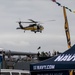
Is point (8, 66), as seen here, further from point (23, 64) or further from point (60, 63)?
point (60, 63)

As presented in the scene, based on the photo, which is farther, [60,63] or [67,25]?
[67,25]

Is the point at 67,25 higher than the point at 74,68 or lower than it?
higher

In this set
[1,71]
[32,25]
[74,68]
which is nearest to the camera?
[74,68]

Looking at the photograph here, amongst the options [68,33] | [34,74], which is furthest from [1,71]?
[34,74]

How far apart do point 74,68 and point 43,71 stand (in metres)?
1.19

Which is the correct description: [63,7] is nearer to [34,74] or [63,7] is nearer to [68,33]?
[68,33]

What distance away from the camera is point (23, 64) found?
2338cm

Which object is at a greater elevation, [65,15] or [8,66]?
[65,15]

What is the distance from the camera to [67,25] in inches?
574

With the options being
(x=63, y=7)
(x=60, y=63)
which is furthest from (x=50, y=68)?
(x=63, y=7)

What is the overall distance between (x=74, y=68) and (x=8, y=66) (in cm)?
1521

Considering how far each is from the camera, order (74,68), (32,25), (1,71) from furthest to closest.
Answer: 1. (32,25)
2. (1,71)
3. (74,68)

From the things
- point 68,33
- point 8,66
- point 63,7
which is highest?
point 63,7

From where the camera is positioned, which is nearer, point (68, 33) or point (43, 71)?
point (43, 71)
